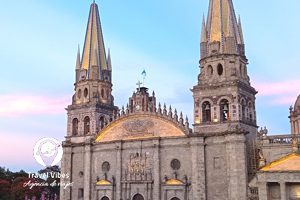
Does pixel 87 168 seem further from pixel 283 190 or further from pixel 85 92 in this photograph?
pixel 283 190

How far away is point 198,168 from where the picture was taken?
37875 millimetres

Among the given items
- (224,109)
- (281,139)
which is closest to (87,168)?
(224,109)

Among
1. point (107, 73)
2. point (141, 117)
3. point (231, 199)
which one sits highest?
point (107, 73)

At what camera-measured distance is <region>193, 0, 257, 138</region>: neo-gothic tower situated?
3847 centimetres

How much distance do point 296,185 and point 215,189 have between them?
8006mm

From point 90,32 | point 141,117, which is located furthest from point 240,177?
point 90,32

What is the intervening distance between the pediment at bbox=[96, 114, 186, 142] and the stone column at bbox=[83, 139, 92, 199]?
1.27 meters

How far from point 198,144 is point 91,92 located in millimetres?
16518

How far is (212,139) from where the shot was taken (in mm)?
38031

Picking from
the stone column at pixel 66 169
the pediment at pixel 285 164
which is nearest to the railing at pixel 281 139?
the pediment at pixel 285 164

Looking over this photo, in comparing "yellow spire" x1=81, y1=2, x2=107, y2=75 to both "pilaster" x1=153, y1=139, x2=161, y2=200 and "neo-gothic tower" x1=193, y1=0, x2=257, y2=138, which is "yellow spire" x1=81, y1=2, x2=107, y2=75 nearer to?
"pilaster" x1=153, y1=139, x2=161, y2=200

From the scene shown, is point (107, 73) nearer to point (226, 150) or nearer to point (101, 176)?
point (101, 176)

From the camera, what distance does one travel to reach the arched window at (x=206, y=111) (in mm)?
39938

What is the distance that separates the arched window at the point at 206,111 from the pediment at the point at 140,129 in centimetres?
247
